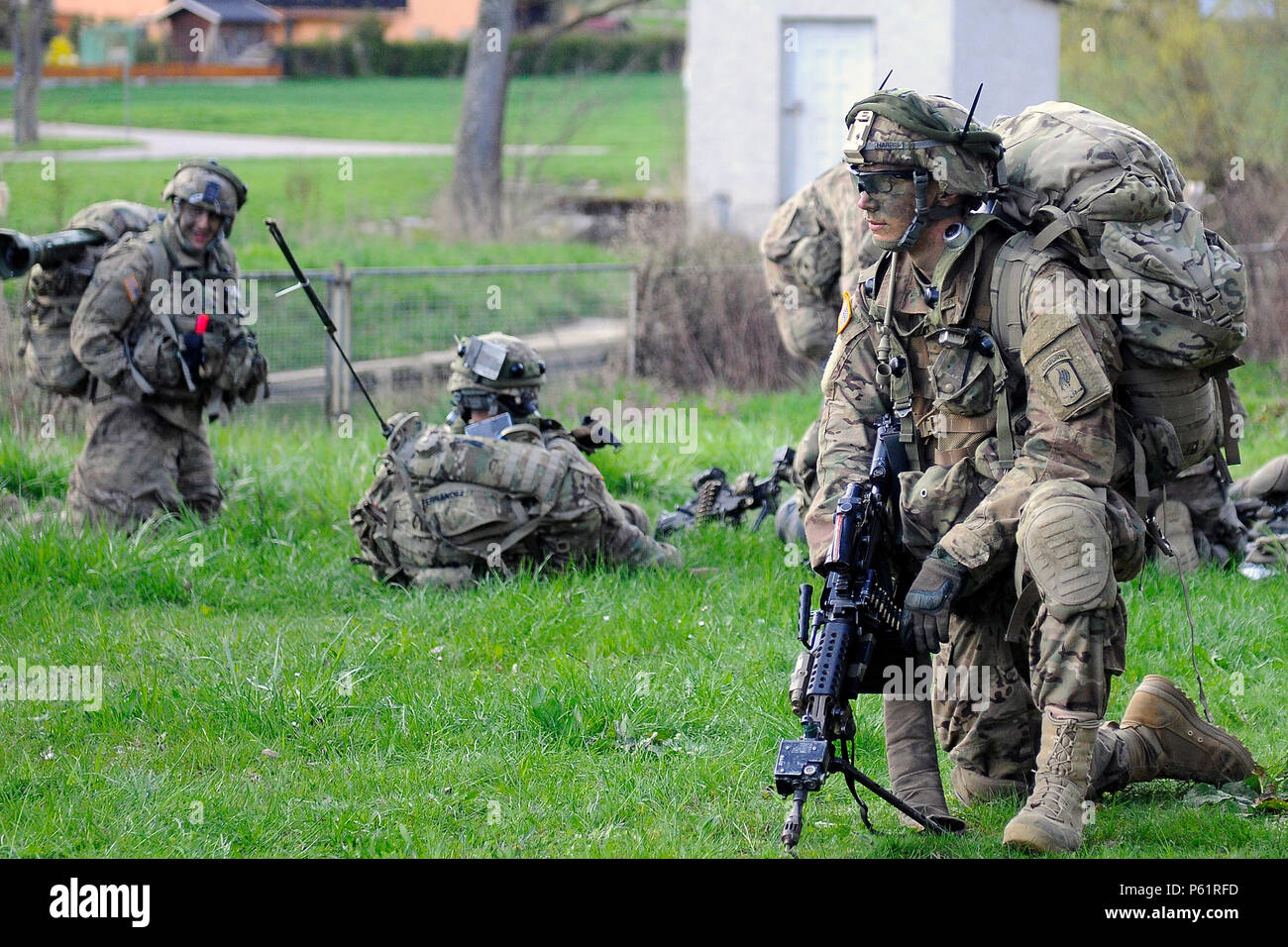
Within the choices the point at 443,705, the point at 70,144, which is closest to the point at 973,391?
the point at 443,705

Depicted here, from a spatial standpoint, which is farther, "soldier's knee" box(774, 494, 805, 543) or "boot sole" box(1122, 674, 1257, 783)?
"soldier's knee" box(774, 494, 805, 543)

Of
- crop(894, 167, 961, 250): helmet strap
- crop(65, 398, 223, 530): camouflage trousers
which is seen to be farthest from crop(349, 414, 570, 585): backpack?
crop(894, 167, 961, 250): helmet strap

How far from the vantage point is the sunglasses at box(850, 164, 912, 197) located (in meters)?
4.81

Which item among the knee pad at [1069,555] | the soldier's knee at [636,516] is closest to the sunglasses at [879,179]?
the knee pad at [1069,555]

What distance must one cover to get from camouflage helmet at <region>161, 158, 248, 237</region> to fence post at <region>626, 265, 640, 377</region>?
592cm

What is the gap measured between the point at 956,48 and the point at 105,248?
12233mm

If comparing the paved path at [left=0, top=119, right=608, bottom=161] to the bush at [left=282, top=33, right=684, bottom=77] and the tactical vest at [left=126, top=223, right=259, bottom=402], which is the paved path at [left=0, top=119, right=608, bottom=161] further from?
the tactical vest at [left=126, top=223, right=259, bottom=402]

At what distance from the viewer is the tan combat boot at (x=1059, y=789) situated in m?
4.38

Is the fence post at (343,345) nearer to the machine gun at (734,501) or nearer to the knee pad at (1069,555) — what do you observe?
the machine gun at (734,501)

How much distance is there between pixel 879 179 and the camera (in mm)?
4820

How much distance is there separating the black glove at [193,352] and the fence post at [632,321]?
19.3 ft

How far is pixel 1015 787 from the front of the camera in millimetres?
5117

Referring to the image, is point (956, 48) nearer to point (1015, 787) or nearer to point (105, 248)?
point (105, 248)
